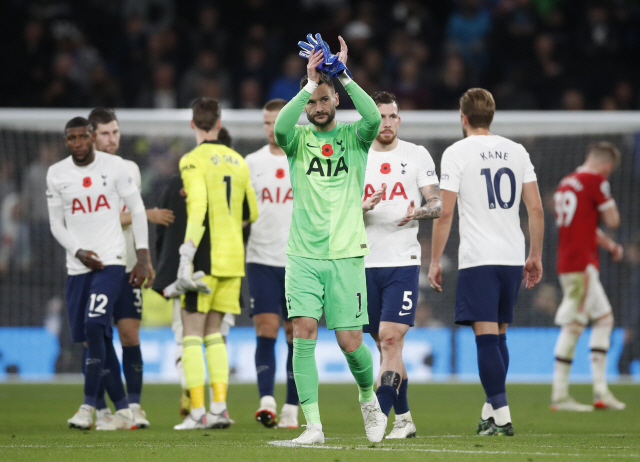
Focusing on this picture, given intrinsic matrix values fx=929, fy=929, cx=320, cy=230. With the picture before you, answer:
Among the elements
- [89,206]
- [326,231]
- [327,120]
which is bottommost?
[326,231]

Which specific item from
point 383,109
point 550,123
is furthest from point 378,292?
point 550,123

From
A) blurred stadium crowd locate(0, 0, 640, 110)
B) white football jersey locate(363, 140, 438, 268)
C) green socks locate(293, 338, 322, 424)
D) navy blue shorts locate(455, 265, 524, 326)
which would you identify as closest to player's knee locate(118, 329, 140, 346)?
white football jersey locate(363, 140, 438, 268)

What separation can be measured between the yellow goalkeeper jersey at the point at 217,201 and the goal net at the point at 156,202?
542cm

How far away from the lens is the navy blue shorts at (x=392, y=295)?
21.2ft

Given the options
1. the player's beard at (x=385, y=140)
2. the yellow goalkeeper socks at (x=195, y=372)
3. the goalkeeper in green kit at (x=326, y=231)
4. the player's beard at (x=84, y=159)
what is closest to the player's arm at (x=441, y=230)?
the player's beard at (x=385, y=140)

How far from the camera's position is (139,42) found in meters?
17.0

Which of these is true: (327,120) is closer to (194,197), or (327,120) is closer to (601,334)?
(194,197)

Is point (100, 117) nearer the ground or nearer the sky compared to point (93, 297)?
nearer the sky

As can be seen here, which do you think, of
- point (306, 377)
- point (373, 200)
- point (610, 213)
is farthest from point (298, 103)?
point (610, 213)

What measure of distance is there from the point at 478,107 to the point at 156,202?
293 inches

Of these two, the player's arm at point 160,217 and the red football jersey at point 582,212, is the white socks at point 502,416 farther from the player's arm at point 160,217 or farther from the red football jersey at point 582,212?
the red football jersey at point 582,212

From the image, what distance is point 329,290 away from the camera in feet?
18.6

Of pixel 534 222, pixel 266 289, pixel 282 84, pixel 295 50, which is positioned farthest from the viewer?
pixel 295 50

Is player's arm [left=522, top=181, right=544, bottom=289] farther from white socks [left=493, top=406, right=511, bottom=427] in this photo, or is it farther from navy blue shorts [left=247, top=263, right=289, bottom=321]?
navy blue shorts [left=247, top=263, right=289, bottom=321]
